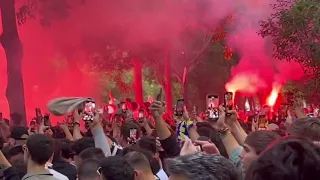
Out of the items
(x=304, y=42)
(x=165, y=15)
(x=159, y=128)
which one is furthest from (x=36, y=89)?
(x=159, y=128)

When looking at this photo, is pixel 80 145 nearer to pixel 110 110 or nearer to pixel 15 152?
pixel 15 152

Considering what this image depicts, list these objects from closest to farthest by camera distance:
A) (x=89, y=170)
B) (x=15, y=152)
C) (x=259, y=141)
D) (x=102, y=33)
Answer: (x=259, y=141) → (x=89, y=170) → (x=15, y=152) → (x=102, y=33)

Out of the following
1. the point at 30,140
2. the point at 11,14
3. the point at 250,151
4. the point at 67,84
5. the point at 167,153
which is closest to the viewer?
the point at 250,151

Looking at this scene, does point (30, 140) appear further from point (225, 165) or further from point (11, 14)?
point (11, 14)

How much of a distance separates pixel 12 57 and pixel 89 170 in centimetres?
1233

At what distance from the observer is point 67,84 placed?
64.4 ft

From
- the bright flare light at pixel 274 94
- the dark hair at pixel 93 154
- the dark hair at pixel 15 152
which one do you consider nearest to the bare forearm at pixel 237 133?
the dark hair at pixel 93 154

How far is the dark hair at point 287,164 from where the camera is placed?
1562 mm

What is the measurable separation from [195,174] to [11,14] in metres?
14.4

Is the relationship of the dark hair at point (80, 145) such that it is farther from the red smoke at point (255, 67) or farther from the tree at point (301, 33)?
the red smoke at point (255, 67)

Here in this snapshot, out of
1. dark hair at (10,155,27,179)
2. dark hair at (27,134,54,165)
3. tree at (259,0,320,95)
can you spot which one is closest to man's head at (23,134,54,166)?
dark hair at (27,134,54,165)

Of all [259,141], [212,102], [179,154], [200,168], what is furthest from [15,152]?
[200,168]

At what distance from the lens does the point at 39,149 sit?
151 inches

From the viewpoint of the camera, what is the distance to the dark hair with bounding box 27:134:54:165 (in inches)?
151
